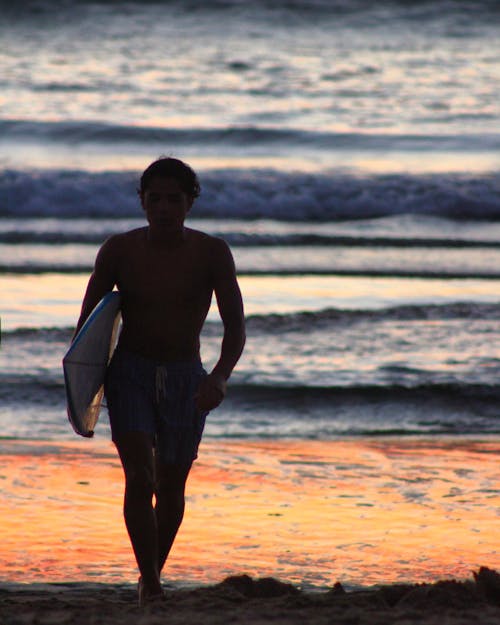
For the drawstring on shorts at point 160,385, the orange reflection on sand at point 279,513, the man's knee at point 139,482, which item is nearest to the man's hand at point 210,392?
the drawstring on shorts at point 160,385

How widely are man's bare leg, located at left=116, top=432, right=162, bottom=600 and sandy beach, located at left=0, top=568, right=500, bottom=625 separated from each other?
0.36ft

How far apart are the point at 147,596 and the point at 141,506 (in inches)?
10.8

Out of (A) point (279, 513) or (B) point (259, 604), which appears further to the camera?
(A) point (279, 513)

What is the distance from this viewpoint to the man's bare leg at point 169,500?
176 inches

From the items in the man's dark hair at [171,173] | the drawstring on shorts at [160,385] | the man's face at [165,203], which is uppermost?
the man's dark hair at [171,173]

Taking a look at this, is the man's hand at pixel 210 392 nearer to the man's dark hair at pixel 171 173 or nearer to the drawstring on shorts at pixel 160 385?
the drawstring on shorts at pixel 160 385

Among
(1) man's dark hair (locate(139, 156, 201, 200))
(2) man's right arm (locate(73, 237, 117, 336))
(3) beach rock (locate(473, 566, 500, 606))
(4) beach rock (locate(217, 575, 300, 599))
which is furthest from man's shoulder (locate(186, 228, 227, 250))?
(3) beach rock (locate(473, 566, 500, 606))

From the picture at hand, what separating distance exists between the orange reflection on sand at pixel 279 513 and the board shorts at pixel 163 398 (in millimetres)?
532

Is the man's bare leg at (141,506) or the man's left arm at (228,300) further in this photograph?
the man's left arm at (228,300)

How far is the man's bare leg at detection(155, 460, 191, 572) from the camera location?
14.7ft

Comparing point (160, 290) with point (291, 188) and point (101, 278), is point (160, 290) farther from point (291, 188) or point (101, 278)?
point (291, 188)

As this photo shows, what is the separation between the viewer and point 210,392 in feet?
14.0

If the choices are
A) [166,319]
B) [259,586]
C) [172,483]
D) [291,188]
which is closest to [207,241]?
[166,319]

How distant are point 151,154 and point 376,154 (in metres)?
3.92
